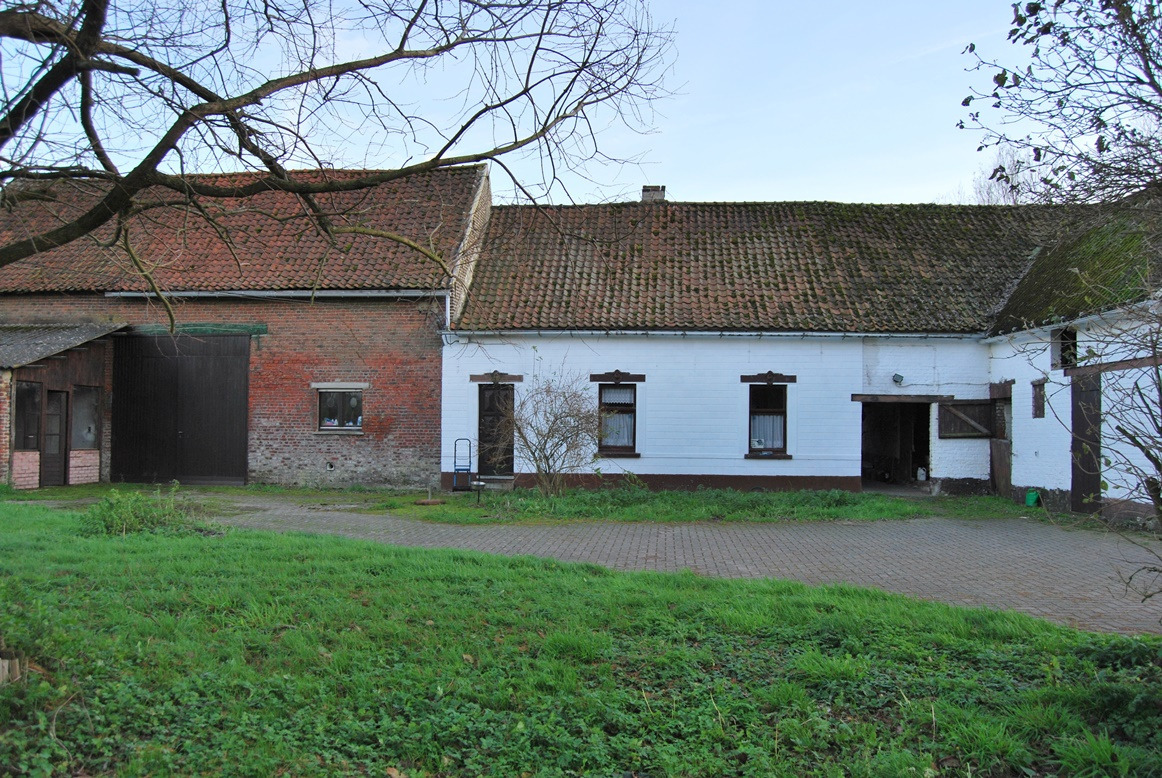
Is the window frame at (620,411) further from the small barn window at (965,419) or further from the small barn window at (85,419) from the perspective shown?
the small barn window at (85,419)

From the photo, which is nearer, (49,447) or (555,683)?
(555,683)

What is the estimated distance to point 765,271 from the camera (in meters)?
20.0

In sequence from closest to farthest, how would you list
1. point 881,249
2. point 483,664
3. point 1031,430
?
point 483,664 < point 1031,430 < point 881,249

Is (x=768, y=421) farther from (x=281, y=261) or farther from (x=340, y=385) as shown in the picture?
(x=281, y=261)

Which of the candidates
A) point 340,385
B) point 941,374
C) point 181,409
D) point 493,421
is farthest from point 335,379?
point 941,374

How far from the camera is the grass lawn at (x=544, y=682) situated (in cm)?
454

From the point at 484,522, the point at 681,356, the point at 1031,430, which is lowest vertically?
the point at 484,522

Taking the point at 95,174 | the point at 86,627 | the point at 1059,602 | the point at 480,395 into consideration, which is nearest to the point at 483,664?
the point at 86,627

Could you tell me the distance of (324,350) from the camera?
1895 centimetres

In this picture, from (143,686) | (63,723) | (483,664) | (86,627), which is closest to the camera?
(63,723)

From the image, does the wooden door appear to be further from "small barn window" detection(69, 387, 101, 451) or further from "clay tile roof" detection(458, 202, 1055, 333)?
"small barn window" detection(69, 387, 101, 451)

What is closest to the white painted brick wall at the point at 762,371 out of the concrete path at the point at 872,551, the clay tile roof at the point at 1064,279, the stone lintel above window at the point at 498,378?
the stone lintel above window at the point at 498,378

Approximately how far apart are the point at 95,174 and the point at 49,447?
613 inches

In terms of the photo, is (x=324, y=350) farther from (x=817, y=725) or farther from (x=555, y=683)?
(x=817, y=725)
